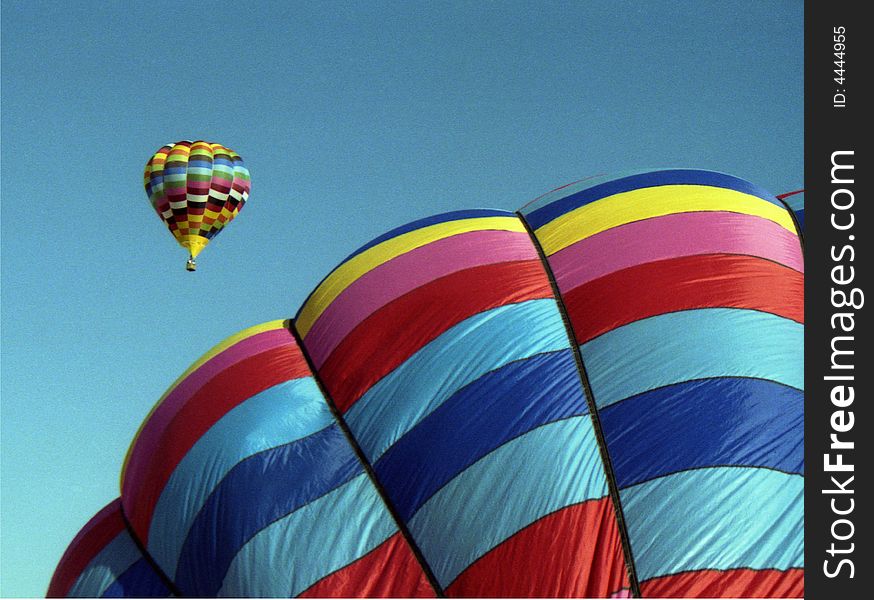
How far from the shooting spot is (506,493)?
6.13m

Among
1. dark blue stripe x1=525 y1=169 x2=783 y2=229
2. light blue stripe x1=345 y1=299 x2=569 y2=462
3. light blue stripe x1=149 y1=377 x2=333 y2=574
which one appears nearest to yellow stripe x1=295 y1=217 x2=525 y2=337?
dark blue stripe x1=525 y1=169 x2=783 y2=229

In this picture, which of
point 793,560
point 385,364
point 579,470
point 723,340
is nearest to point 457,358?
point 385,364

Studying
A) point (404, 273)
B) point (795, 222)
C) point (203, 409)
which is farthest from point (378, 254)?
point (795, 222)

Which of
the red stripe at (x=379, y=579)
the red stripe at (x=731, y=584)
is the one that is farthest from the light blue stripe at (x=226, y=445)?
the red stripe at (x=731, y=584)

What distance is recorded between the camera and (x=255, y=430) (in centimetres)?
654

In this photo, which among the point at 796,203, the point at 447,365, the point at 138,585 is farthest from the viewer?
the point at 796,203

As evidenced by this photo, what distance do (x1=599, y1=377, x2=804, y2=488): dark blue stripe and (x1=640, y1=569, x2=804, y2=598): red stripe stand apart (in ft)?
1.51

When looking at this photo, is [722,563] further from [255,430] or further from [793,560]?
[255,430]

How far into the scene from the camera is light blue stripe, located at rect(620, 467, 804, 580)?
19.5ft

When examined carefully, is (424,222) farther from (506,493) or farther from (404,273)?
(506,493)

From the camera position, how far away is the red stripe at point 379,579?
242 inches

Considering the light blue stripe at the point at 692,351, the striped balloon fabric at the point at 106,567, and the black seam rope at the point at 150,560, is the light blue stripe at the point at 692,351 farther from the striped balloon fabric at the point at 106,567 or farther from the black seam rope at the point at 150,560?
the striped balloon fabric at the point at 106,567

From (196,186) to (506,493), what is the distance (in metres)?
9.81

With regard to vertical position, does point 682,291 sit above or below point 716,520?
above
